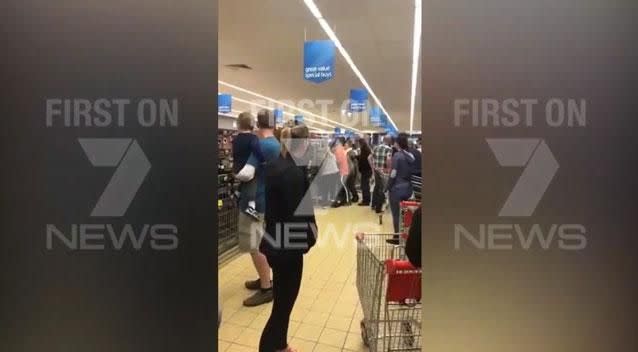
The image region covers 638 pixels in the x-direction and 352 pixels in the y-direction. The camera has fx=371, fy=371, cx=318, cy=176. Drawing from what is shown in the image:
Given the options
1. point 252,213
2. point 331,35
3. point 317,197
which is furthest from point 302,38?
point 252,213

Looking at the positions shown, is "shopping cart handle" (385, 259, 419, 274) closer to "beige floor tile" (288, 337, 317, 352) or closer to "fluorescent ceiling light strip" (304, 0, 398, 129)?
"beige floor tile" (288, 337, 317, 352)

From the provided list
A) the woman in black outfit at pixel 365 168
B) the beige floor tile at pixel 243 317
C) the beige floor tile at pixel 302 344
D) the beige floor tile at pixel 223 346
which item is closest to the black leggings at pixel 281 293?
the beige floor tile at pixel 302 344

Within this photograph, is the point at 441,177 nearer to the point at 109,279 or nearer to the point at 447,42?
the point at 447,42

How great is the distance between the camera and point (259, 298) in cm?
339

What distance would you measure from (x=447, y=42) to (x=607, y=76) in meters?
0.59

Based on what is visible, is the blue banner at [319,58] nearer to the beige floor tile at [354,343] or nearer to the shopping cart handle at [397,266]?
the beige floor tile at [354,343]

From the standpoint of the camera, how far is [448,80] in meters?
1.39

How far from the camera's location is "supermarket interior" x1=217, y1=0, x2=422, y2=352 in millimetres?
2225

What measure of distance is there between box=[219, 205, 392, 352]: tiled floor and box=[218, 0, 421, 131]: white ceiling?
347 cm

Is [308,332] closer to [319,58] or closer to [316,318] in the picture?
[316,318]

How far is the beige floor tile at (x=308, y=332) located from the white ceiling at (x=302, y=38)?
413 centimetres

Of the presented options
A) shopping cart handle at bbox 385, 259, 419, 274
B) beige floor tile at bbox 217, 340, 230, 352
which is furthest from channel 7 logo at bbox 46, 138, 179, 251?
beige floor tile at bbox 217, 340, 230, 352

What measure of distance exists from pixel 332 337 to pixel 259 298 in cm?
83

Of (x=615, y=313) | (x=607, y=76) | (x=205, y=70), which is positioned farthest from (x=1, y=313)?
(x=607, y=76)
